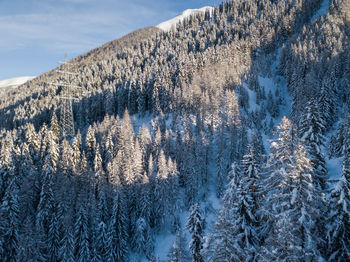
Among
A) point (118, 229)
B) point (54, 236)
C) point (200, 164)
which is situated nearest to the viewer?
point (54, 236)

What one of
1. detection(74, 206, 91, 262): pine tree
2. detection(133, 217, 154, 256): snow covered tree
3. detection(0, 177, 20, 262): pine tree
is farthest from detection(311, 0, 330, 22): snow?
detection(0, 177, 20, 262): pine tree

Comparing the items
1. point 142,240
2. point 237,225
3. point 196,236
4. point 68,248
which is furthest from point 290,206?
point 68,248

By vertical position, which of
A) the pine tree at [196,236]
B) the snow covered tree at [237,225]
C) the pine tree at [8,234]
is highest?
the snow covered tree at [237,225]

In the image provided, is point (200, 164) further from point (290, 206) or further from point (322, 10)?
point (322, 10)

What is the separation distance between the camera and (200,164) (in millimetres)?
60875

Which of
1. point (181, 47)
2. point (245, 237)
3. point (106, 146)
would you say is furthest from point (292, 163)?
point (181, 47)

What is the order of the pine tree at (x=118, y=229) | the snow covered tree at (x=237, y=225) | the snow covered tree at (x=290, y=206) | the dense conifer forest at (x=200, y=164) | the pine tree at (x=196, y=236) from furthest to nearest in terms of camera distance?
the pine tree at (x=118, y=229), the pine tree at (x=196, y=236), the snow covered tree at (x=237, y=225), the dense conifer forest at (x=200, y=164), the snow covered tree at (x=290, y=206)

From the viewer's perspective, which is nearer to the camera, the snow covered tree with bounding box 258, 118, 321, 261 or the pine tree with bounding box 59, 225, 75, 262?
the snow covered tree with bounding box 258, 118, 321, 261

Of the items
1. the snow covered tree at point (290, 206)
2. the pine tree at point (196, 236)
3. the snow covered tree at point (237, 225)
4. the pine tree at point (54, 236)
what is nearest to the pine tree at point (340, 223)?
the snow covered tree at point (290, 206)

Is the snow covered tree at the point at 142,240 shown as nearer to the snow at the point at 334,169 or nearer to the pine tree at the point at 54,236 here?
the pine tree at the point at 54,236

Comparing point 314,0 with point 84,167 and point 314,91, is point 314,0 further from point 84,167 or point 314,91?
point 84,167

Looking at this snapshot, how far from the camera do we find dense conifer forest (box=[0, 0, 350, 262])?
16266mm

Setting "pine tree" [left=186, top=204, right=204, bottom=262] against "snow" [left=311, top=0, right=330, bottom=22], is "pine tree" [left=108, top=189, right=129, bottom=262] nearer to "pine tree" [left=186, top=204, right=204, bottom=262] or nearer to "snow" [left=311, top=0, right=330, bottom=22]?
"pine tree" [left=186, top=204, right=204, bottom=262]

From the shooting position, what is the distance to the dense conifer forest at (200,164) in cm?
1627
